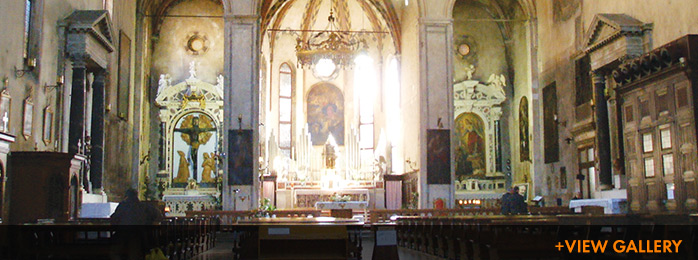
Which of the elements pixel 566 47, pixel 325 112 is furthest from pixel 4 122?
pixel 325 112

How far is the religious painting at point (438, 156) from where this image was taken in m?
23.1

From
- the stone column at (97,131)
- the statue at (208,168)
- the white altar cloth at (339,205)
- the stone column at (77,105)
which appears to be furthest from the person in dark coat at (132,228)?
the white altar cloth at (339,205)

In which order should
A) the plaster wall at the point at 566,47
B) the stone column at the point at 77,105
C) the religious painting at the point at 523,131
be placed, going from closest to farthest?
the stone column at the point at 77,105, the plaster wall at the point at 566,47, the religious painting at the point at 523,131

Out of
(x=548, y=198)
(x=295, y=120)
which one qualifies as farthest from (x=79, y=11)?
(x=295, y=120)

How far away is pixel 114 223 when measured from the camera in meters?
9.06

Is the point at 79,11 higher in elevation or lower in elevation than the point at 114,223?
higher

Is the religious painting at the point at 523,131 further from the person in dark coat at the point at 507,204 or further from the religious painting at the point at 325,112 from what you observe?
the person in dark coat at the point at 507,204

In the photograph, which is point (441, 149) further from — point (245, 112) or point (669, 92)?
point (669, 92)

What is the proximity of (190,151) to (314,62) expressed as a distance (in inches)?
213

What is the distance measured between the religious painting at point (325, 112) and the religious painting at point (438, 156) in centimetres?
1220

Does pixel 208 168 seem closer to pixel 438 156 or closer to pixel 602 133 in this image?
pixel 438 156

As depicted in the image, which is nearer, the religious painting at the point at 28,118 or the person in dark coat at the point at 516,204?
the person in dark coat at the point at 516,204

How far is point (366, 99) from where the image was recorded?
34.4 m

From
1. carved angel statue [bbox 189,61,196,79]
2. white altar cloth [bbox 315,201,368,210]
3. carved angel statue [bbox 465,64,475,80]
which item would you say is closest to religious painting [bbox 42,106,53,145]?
carved angel statue [bbox 189,61,196,79]
